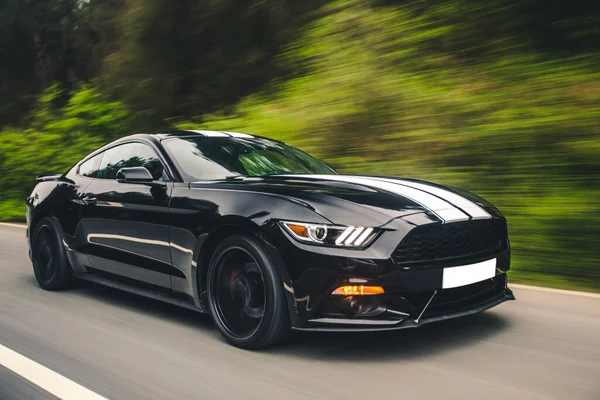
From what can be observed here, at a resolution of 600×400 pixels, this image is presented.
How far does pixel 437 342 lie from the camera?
13.4 ft

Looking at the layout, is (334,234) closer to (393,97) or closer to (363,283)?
(363,283)

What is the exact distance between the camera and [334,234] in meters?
3.77

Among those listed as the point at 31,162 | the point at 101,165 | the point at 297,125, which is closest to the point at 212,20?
the point at 31,162

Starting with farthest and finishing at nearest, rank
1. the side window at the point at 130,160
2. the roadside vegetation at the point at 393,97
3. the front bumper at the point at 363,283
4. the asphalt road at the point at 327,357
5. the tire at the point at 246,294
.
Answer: the roadside vegetation at the point at 393,97
the side window at the point at 130,160
the tire at the point at 246,294
the front bumper at the point at 363,283
the asphalt road at the point at 327,357

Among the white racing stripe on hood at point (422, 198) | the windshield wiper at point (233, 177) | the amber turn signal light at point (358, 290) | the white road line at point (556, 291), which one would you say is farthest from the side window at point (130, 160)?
the white road line at point (556, 291)

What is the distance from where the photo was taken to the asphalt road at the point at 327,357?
3.44m

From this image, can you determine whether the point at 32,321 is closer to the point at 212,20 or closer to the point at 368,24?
the point at 368,24

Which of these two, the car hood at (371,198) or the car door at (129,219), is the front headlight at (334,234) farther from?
the car door at (129,219)

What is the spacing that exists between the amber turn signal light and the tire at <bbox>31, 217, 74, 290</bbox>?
319 cm

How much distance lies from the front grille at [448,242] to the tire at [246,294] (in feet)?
2.42

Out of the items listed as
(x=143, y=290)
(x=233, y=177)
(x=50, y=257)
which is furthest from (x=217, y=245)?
(x=50, y=257)

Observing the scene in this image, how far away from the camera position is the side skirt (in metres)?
4.59

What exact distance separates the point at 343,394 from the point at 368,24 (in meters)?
7.91

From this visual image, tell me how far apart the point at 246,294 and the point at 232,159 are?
119 cm
